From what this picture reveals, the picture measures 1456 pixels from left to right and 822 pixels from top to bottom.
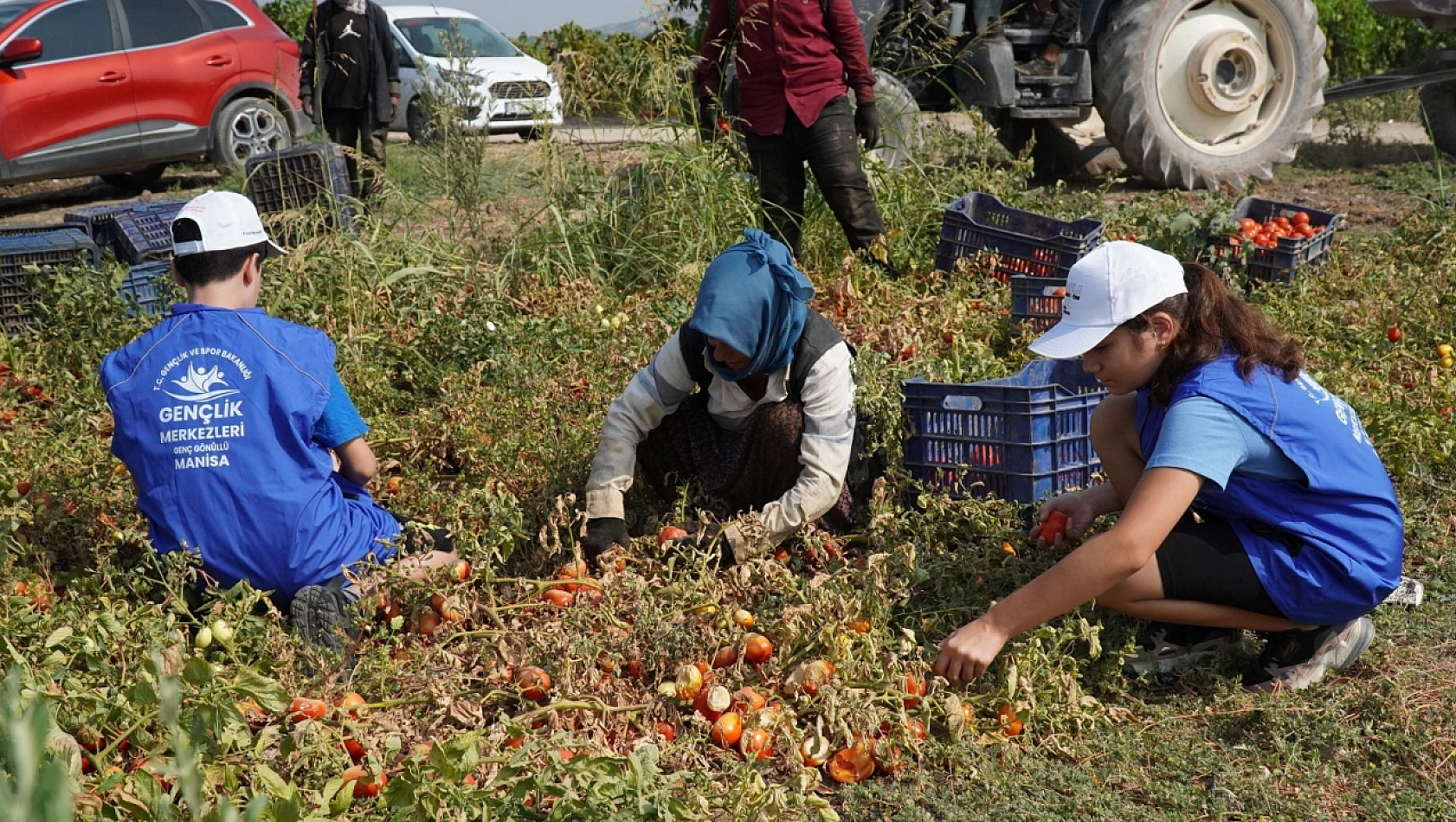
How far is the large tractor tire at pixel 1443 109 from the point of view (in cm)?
1046

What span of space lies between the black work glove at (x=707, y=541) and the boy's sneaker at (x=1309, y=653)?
145 cm

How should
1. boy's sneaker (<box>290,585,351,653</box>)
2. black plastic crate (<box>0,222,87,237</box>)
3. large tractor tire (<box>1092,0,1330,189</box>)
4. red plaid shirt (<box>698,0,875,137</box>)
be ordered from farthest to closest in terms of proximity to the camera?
large tractor tire (<box>1092,0,1330,189</box>) → black plastic crate (<box>0,222,87,237</box>) → red plaid shirt (<box>698,0,875,137</box>) → boy's sneaker (<box>290,585,351,653</box>)

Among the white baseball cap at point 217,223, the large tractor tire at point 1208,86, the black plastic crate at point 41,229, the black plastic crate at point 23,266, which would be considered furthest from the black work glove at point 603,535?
the large tractor tire at point 1208,86

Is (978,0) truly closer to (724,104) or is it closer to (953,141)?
(953,141)

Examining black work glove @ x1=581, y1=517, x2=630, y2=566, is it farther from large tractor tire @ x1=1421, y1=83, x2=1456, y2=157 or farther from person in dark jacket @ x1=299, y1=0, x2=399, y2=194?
large tractor tire @ x1=1421, y1=83, x2=1456, y2=157

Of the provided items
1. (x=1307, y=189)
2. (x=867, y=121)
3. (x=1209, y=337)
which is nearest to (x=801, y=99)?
(x=867, y=121)

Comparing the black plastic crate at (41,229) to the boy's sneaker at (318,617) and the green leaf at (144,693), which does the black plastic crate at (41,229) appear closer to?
the boy's sneaker at (318,617)

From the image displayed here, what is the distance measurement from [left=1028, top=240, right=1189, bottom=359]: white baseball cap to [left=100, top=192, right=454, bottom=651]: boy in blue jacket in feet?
5.94

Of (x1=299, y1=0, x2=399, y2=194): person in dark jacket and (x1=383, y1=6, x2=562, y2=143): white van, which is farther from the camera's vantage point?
(x1=383, y1=6, x2=562, y2=143): white van

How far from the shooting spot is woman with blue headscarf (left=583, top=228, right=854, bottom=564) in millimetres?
3539

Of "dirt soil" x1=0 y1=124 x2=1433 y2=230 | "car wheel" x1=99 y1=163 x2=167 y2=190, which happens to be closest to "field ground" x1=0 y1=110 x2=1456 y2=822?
"dirt soil" x1=0 y1=124 x2=1433 y2=230

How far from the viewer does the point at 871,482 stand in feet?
13.1

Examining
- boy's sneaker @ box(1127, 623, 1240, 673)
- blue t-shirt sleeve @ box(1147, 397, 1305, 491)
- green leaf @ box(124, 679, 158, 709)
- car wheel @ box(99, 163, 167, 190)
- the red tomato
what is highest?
blue t-shirt sleeve @ box(1147, 397, 1305, 491)

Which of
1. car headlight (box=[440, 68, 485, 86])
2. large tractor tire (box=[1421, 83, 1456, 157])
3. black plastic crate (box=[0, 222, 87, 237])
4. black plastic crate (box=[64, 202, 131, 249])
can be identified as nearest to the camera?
car headlight (box=[440, 68, 485, 86])
